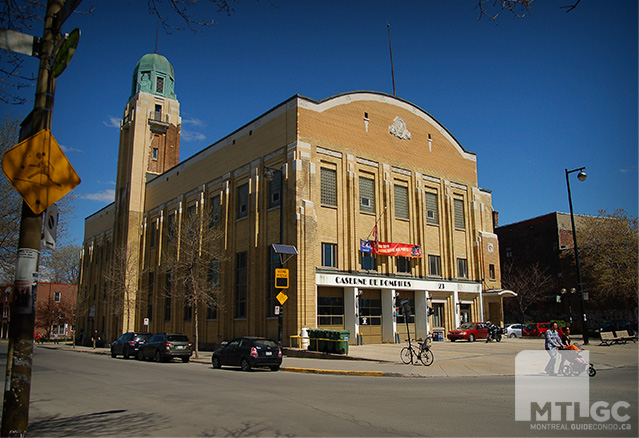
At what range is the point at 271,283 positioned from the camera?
35219 mm

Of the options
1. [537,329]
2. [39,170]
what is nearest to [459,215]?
[537,329]

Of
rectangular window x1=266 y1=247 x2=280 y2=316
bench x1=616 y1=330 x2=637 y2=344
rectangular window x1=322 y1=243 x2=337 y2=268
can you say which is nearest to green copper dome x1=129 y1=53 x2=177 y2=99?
rectangular window x1=266 y1=247 x2=280 y2=316

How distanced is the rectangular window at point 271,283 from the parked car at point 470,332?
13.7 m

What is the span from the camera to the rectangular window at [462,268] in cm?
4425

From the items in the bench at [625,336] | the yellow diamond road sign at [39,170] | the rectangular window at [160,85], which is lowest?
the bench at [625,336]

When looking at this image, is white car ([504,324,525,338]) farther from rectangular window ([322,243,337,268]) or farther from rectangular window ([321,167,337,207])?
rectangular window ([321,167,337,207])

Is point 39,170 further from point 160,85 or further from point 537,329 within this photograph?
point 160,85

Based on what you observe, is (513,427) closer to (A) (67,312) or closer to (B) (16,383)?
(B) (16,383)

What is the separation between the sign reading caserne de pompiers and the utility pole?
28384mm

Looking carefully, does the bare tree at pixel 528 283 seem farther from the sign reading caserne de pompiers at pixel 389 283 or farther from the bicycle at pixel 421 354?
the bicycle at pixel 421 354

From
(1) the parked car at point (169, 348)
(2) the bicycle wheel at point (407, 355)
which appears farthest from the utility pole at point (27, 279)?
(1) the parked car at point (169, 348)

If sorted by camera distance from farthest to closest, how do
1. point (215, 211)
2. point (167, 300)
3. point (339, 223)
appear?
point (167, 300) → point (215, 211) → point (339, 223)

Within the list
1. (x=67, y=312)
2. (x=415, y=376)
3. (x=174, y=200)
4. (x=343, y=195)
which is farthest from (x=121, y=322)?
(x=415, y=376)

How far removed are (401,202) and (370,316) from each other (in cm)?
1000
